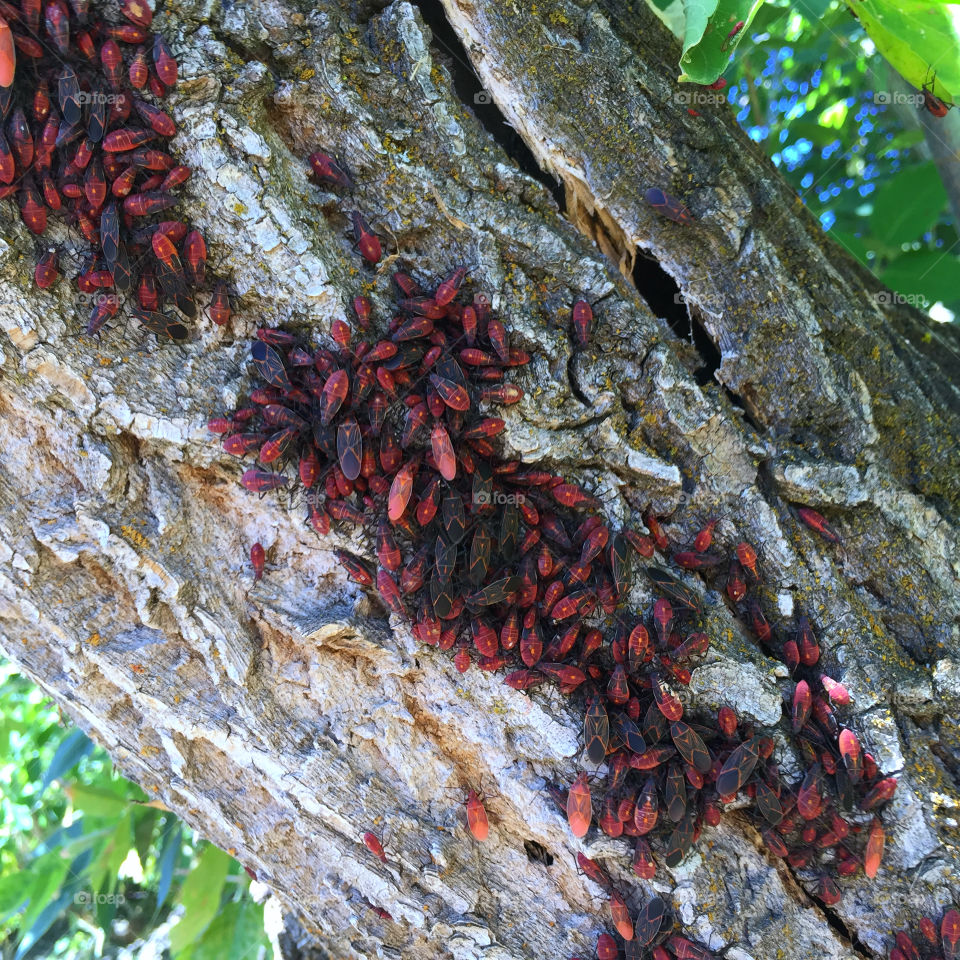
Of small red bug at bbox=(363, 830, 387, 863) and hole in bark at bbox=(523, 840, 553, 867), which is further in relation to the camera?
hole in bark at bbox=(523, 840, 553, 867)

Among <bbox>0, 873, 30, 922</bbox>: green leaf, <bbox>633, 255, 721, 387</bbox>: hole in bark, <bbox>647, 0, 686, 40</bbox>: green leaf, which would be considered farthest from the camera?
<bbox>0, 873, 30, 922</bbox>: green leaf

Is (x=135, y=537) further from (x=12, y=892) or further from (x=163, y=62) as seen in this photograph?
(x=12, y=892)

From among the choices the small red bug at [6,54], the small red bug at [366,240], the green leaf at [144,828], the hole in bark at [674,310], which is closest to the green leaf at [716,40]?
the hole in bark at [674,310]

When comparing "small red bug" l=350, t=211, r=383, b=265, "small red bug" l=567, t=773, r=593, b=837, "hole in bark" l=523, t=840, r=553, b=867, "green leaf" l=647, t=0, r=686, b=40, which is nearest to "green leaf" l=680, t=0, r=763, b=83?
"green leaf" l=647, t=0, r=686, b=40

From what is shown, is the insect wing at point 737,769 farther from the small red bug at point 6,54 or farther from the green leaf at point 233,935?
the small red bug at point 6,54

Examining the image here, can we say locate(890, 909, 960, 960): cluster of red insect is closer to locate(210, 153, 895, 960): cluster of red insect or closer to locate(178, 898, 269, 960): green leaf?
locate(210, 153, 895, 960): cluster of red insect

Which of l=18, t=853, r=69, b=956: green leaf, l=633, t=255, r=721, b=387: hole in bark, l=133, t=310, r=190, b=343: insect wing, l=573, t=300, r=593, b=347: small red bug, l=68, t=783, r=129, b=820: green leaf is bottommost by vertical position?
l=18, t=853, r=69, b=956: green leaf

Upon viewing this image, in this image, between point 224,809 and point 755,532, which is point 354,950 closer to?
point 224,809

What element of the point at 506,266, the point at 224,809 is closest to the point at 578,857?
the point at 224,809

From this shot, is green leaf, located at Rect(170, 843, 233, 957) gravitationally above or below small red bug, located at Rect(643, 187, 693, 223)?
below
